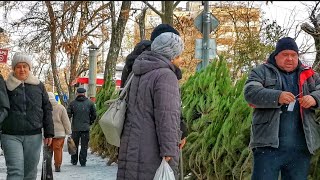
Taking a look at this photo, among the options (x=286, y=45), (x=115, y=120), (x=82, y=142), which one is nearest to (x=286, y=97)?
(x=286, y=45)

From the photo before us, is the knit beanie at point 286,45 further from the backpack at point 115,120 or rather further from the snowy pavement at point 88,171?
the snowy pavement at point 88,171

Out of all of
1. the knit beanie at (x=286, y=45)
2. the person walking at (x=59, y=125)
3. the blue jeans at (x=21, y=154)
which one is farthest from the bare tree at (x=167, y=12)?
the knit beanie at (x=286, y=45)

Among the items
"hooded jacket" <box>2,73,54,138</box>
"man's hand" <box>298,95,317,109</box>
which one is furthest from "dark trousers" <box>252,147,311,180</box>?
"hooded jacket" <box>2,73,54,138</box>

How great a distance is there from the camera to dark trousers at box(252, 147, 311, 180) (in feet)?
14.7

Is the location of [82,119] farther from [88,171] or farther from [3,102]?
[3,102]

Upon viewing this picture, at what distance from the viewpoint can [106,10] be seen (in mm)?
23062

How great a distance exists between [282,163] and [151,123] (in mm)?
1100

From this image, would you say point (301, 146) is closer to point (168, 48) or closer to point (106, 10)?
point (168, 48)

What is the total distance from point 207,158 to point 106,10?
56.1ft

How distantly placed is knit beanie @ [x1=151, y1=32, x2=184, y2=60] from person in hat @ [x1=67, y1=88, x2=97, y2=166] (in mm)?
7813

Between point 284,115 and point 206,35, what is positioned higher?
point 206,35

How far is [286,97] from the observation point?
4.29 meters

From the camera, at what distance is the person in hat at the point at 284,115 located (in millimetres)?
4391

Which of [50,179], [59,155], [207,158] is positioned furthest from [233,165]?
[59,155]
